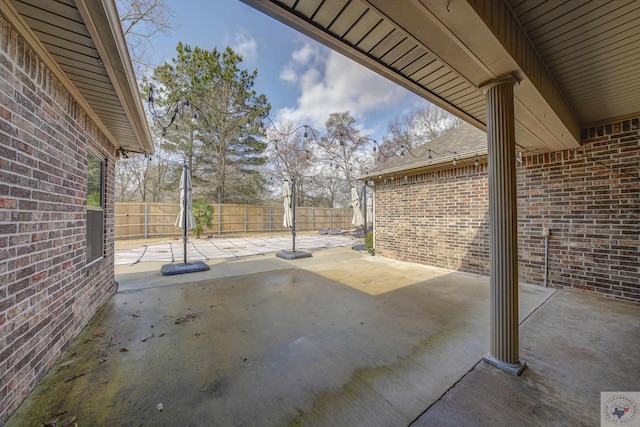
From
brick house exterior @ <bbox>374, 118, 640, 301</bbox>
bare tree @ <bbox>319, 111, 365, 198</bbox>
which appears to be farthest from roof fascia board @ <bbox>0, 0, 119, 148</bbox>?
bare tree @ <bbox>319, 111, 365, 198</bbox>

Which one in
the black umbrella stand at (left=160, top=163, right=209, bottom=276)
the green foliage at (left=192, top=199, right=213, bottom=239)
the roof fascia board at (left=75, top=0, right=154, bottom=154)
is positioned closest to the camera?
the roof fascia board at (left=75, top=0, right=154, bottom=154)

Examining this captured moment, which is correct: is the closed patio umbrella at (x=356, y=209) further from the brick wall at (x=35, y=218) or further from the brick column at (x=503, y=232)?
the brick wall at (x=35, y=218)

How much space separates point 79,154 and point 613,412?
5220 mm

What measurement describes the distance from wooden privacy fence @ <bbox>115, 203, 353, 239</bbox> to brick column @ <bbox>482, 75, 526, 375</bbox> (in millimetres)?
13334

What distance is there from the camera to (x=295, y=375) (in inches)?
78.8

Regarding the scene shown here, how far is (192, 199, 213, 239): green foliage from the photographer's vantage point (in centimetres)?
1237

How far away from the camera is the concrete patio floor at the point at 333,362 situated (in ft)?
5.31

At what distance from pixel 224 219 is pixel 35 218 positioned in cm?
1262

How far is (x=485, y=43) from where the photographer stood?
171cm

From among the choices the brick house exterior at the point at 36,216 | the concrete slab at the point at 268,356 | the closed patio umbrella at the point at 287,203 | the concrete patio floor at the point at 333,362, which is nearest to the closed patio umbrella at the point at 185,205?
the concrete slab at the point at 268,356

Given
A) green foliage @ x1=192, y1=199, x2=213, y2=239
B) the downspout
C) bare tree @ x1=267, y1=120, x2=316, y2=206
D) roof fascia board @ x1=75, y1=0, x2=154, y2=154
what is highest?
bare tree @ x1=267, y1=120, x2=316, y2=206

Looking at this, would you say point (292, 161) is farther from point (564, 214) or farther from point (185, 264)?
point (564, 214)

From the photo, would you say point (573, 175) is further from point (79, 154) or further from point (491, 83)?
point (79, 154)

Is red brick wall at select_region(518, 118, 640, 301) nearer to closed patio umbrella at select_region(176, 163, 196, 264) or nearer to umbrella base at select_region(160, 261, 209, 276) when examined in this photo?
umbrella base at select_region(160, 261, 209, 276)
